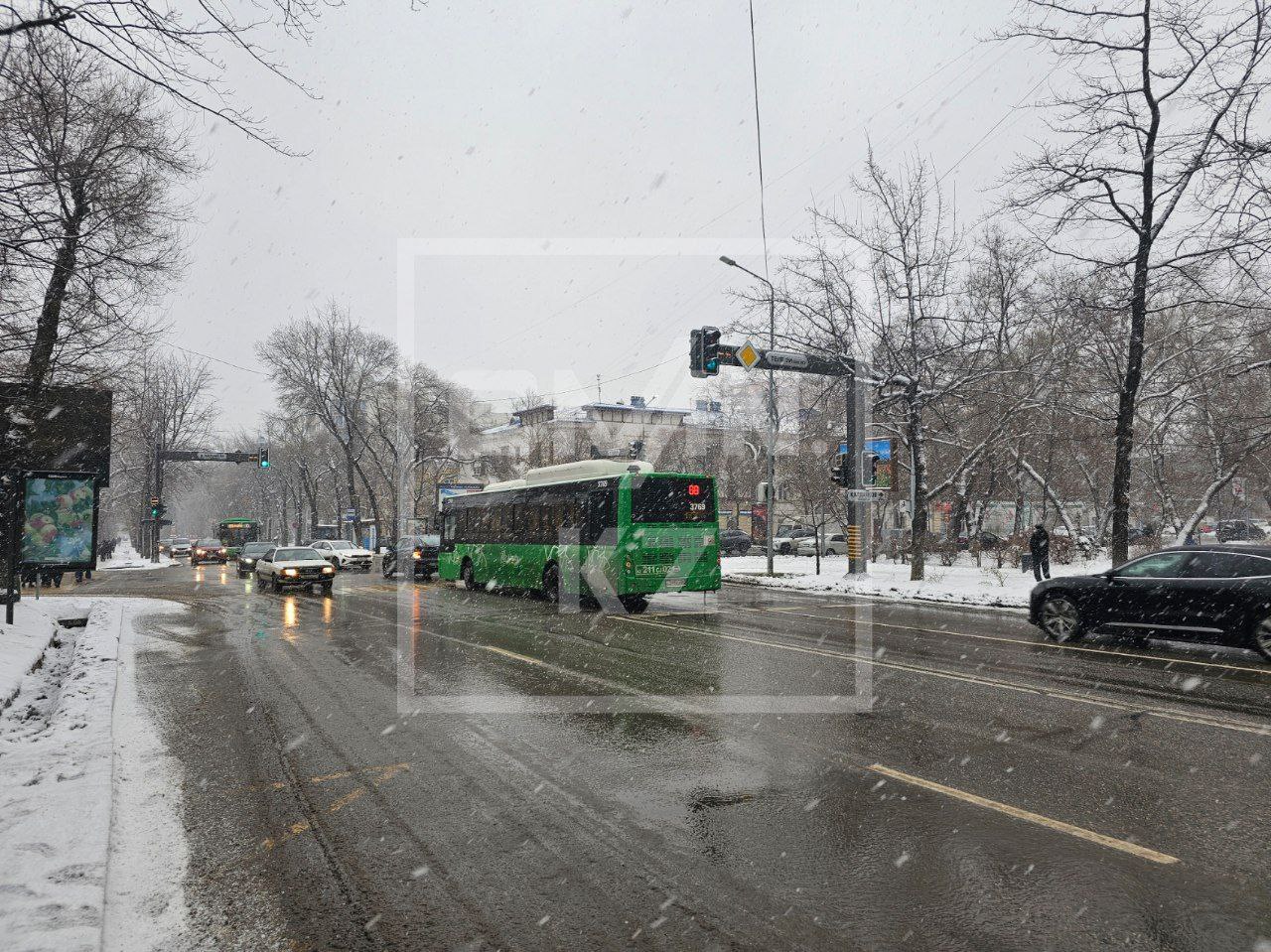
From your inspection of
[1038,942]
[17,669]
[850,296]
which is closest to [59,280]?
[17,669]

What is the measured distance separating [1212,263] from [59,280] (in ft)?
81.2

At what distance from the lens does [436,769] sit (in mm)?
6227

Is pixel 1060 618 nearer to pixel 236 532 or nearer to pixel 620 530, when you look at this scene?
pixel 620 530

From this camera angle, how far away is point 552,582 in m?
20.8

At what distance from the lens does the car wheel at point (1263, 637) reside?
Result: 35.3 ft

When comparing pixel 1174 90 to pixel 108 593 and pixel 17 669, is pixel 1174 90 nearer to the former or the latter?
pixel 17 669

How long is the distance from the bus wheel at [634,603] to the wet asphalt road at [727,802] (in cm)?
729

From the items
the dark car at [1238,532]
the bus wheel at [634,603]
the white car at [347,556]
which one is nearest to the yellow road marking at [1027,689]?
the bus wheel at [634,603]

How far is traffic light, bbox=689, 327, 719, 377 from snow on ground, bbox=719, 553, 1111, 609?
774 cm

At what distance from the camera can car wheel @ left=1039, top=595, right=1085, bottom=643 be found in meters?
Result: 12.9

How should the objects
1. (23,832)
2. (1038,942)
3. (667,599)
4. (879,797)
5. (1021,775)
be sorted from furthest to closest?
(667,599) → (1021,775) → (879,797) → (23,832) → (1038,942)

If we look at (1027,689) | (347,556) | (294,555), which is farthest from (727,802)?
(347,556)

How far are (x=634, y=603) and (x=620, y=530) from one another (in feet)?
6.67

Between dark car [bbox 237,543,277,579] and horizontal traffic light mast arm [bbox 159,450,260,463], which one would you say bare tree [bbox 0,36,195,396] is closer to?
dark car [bbox 237,543,277,579]
